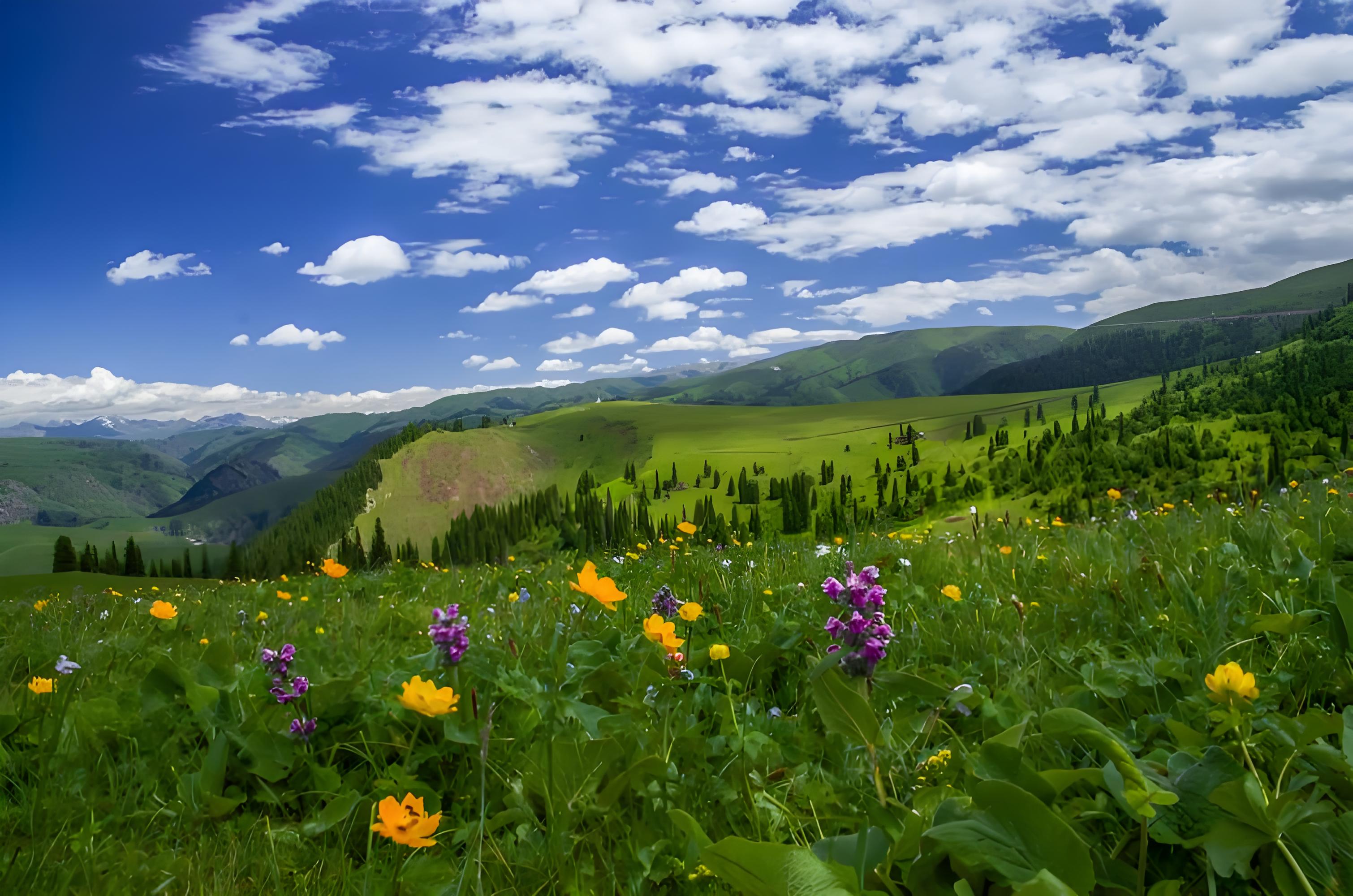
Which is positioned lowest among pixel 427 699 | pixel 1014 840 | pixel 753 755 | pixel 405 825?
pixel 753 755

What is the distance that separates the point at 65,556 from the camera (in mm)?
56000

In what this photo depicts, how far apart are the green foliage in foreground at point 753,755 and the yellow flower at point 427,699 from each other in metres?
0.18

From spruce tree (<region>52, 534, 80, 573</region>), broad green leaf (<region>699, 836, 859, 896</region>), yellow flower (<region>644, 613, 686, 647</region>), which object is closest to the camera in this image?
broad green leaf (<region>699, 836, 859, 896</region>)

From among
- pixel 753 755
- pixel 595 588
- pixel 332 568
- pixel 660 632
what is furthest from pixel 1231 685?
pixel 332 568

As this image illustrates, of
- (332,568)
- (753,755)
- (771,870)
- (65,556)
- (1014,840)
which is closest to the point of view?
(771,870)

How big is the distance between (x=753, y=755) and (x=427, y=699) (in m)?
1.19

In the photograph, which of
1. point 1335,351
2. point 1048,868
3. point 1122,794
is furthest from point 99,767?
point 1335,351

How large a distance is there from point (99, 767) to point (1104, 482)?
35525mm

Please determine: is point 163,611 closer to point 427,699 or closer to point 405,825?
point 427,699

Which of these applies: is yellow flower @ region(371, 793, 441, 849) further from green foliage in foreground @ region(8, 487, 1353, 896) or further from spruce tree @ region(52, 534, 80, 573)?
spruce tree @ region(52, 534, 80, 573)

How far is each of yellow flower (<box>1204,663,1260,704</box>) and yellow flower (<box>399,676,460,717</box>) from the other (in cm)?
237

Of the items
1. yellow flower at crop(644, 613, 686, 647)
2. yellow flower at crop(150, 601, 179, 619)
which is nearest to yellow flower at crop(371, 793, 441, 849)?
yellow flower at crop(644, 613, 686, 647)

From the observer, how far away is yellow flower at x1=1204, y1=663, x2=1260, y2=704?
75.6 inches

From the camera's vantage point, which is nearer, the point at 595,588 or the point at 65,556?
the point at 595,588
